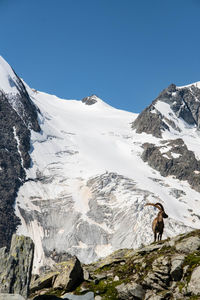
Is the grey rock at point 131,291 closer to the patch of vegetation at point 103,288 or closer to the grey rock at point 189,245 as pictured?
the patch of vegetation at point 103,288

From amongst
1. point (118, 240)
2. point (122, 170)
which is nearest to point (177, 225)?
point (118, 240)

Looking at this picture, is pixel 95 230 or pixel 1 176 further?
pixel 1 176

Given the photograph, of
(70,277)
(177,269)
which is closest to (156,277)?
(177,269)

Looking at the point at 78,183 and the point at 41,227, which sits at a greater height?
the point at 78,183

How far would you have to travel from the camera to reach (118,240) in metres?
146

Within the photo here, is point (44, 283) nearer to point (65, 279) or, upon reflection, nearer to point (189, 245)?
point (65, 279)

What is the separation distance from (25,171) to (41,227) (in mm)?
47451

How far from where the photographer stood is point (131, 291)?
52.6 feet

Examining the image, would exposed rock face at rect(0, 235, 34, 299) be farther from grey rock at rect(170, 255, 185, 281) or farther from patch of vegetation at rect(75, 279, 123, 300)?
grey rock at rect(170, 255, 185, 281)

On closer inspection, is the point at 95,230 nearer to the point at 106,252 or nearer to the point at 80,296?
the point at 106,252

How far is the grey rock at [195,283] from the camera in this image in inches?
570

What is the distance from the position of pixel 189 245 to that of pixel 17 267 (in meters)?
9.05

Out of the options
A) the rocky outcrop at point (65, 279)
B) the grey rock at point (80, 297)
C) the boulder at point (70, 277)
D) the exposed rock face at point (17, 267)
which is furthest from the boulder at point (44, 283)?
the exposed rock face at point (17, 267)

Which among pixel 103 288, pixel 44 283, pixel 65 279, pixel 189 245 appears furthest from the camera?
pixel 44 283
